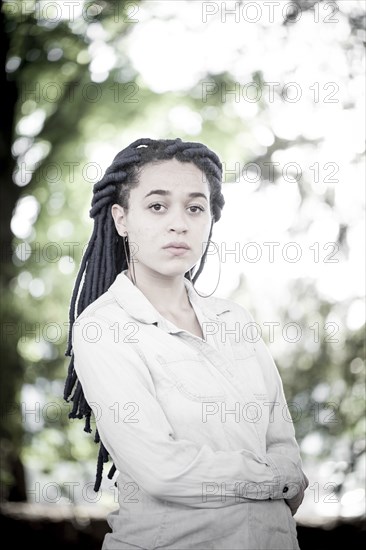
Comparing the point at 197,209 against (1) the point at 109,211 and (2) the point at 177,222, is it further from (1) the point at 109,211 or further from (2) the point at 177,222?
(1) the point at 109,211

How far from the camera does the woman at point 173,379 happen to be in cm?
150

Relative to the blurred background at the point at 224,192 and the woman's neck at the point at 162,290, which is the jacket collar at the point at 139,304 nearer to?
the woman's neck at the point at 162,290

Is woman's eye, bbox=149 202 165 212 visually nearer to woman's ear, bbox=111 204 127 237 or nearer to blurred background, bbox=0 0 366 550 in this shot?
woman's ear, bbox=111 204 127 237

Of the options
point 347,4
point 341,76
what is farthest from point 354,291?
point 347,4

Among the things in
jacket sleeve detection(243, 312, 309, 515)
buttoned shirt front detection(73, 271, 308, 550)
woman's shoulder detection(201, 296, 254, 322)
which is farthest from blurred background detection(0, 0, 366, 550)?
buttoned shirt front detection(73, 271, 308, 550)

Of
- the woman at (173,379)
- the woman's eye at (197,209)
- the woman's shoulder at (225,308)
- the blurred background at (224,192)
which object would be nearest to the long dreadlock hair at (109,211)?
the woman at (173,379)

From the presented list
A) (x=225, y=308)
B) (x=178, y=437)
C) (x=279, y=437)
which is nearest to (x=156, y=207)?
(x=225, y=308)

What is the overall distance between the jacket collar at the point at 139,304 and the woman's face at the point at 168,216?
0.25ft

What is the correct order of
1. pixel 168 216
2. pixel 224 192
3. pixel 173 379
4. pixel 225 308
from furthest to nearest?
pixel 224 192, pixel 225 308, pixel 168 216, pixel 173 379

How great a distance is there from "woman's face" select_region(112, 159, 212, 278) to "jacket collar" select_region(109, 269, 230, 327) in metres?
0.08

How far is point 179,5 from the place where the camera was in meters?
4.20

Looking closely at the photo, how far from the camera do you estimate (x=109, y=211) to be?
187cm

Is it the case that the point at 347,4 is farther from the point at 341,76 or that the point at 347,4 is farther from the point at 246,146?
the point at 246,146

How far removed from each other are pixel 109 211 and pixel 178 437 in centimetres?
66
